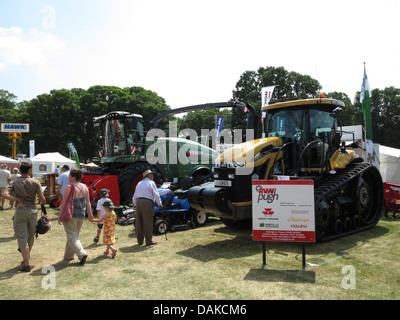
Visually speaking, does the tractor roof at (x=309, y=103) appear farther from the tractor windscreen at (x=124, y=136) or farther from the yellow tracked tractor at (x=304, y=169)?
the tractor windscreen at (x=124, y=136)

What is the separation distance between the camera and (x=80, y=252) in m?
5.72

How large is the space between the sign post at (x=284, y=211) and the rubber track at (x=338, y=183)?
4.02 feet

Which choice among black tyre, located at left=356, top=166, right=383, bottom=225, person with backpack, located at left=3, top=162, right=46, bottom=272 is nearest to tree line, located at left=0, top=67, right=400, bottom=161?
black tyre, located at left=356, top=166, right=383, bottom=225

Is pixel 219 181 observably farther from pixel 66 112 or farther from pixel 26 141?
pixel 26 141

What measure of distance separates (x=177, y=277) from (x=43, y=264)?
2585 mm

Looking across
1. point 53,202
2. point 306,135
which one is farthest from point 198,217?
point 53,202

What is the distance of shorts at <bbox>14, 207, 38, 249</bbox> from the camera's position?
17.9ft

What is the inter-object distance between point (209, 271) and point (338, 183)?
154 inches

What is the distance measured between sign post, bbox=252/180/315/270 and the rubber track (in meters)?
1.23

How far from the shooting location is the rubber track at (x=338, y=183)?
22.7 feet

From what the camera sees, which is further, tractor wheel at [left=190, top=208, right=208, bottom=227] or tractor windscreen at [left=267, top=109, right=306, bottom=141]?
tractor wheel at [left=190, top=208, right=208, bottom=227]

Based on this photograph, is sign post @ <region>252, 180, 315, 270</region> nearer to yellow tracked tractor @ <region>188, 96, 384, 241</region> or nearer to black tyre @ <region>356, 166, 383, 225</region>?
yellow tracked tractor @ <region>188, 96, 384, 241</region>

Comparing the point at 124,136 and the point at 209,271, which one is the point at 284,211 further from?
the point at 124,136
